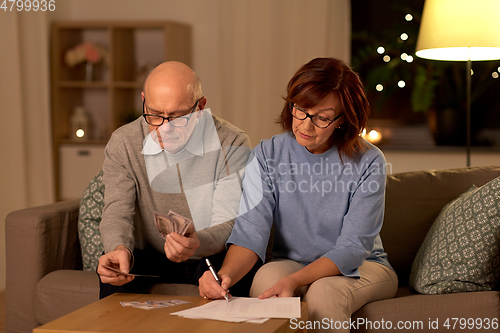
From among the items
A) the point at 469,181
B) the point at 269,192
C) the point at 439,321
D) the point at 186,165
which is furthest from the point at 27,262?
the point at 469,181

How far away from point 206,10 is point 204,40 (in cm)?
23

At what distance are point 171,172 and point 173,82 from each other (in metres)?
0.30

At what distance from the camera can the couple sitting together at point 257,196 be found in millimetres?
1363

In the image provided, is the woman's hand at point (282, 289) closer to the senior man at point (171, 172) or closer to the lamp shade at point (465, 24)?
the senior man at point (171, 172)

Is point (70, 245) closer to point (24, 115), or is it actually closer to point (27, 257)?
point (27, 257)

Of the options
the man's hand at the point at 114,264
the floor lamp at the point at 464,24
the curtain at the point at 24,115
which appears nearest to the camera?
the man's hand at the point at 114,264

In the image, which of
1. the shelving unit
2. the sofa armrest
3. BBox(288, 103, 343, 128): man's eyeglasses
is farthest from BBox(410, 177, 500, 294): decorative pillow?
the shelving unit

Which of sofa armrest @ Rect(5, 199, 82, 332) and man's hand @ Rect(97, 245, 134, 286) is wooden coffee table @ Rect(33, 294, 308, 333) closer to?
man's hand @ Rect(97, 245, 134, 286)

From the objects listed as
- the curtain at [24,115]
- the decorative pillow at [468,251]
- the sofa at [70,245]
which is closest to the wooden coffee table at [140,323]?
the sofa at [70,245]

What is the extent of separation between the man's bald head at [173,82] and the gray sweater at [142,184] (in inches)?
6.9

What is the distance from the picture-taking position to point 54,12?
3.77 m

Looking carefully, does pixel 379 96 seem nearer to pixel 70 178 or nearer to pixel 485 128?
pixel 485 128

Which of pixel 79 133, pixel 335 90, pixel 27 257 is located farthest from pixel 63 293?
pixel 79 133

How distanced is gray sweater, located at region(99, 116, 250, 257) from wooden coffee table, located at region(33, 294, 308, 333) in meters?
0.40
